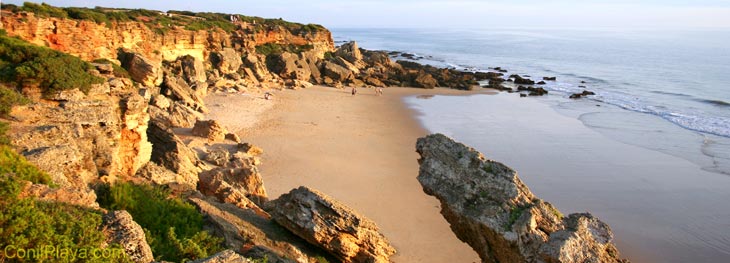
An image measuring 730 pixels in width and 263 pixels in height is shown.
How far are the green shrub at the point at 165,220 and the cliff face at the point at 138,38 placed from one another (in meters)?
16.0

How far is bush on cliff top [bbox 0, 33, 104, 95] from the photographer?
1166 cm

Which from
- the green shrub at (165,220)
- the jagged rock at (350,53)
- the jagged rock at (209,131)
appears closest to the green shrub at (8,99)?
the green shrub at (165,220)

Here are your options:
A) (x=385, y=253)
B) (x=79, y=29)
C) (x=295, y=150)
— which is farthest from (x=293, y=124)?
(x=385, y=253)

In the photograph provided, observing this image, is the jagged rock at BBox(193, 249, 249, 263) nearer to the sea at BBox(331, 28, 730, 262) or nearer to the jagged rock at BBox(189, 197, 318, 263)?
the jagged rock at BBox(189, 197, 318, 263)

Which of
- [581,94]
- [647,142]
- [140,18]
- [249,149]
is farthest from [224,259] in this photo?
[581,94]

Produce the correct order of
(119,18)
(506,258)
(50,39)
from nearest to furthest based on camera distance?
(506,258) < (50,39) < (119,18)

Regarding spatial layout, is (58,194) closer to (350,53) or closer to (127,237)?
(127,237)

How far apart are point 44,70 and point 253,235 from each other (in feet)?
25.4

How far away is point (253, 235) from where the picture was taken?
856 centimetres

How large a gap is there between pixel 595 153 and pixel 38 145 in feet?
76.3

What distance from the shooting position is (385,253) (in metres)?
9.76

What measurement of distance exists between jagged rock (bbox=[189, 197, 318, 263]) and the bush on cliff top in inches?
203

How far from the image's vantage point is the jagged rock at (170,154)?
13625mm

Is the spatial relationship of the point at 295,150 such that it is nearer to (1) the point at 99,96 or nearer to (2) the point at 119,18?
(1) the point at 99,96
